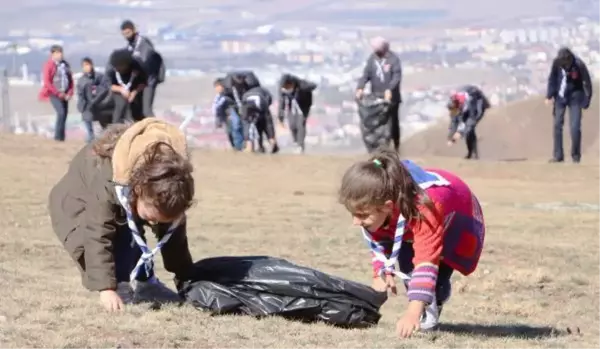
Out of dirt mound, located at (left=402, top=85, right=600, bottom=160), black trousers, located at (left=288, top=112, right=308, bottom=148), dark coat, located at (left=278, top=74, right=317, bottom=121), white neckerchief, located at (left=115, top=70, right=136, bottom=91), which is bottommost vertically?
dirt mound, located at (left=402, top=85, right=600, bottom=160)

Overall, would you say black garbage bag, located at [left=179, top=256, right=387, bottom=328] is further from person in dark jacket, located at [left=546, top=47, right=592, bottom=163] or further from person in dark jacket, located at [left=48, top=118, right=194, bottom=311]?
person in dark jacket, located at [left=546, top=47, right=592, bottom=163]

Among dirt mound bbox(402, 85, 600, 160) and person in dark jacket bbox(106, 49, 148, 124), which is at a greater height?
person in dark jacket bbox(106, 49, 148, 124)

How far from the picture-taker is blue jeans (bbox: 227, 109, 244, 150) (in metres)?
23.2

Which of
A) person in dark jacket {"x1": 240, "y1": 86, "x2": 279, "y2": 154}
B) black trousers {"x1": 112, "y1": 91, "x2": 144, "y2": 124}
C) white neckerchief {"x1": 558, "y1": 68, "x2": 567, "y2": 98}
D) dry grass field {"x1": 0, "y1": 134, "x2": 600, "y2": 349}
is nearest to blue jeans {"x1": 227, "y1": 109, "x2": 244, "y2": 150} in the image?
person in dark jacket {"x1": 240, "y1": 86, "x2": 279, "y2": 154}

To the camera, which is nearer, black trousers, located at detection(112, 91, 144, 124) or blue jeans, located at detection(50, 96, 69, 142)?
black trousers, located at detection(112, 91, 144, 124)

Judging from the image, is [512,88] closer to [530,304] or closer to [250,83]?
[250,83]

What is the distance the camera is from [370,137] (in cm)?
2016

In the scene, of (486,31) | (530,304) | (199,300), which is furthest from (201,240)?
(486,31)

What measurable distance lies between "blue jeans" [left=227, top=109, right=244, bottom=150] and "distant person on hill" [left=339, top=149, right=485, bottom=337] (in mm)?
16315

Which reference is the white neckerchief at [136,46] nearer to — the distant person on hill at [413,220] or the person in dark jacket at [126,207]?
the person in dark jacket at [126,207]

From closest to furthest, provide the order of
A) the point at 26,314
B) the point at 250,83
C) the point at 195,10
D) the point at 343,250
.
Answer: the point at 26,314
the point at 343,250
the point at 250,83
the point at 195,10

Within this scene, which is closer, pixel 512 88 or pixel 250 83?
pixel 250 83

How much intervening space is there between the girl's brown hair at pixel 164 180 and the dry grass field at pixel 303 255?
0.60 metres

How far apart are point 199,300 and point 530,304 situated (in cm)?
369
